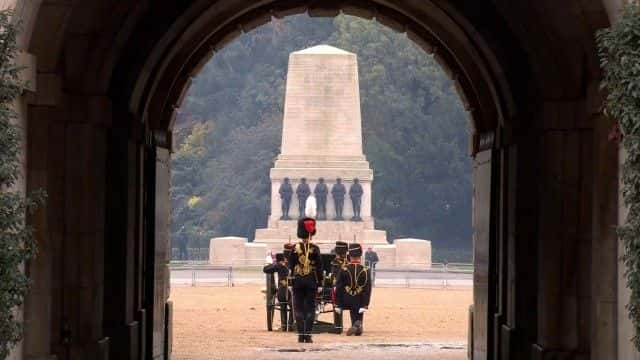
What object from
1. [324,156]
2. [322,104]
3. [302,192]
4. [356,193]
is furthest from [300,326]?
[302,192]

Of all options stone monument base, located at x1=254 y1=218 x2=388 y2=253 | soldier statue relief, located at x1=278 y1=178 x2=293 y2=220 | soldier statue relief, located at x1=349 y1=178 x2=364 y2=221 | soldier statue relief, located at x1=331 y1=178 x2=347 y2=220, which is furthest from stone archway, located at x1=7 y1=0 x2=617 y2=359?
soldier statue relief, located at x1=278 y1=178 x2=293 y2=220

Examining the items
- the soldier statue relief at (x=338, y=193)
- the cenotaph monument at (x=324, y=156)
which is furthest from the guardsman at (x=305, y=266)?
the soldier statue relief at (x=338, y=193)

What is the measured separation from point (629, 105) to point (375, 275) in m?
41.4

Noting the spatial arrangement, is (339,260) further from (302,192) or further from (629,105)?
(302,192)

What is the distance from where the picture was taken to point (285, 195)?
62.0 m

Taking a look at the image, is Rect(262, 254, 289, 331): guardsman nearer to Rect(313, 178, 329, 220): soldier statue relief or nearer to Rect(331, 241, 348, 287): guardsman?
Rect(331, 241, 348, 287): guardsman

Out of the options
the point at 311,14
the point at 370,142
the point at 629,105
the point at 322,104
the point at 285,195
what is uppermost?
the point at 322,104

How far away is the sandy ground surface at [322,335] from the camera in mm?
21922

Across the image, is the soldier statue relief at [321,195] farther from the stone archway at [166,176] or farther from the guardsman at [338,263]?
the stone archway at [166,176]

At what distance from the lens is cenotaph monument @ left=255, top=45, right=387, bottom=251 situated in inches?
2333

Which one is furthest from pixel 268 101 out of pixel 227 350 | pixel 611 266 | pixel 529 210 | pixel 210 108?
pixel 611 266

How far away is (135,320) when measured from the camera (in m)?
18.3

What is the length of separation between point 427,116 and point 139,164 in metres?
53.9

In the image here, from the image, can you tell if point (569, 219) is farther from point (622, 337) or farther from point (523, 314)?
point (622, 337)
